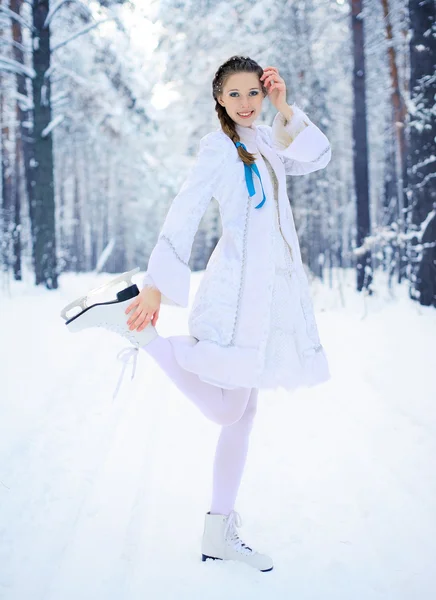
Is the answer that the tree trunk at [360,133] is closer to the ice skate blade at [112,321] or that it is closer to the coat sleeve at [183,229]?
the coat sleeve at [183,229]

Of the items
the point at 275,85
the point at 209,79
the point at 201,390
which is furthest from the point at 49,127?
the point at 201,390

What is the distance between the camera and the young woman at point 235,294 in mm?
2012

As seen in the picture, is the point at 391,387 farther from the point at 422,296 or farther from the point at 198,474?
the point at 422,296

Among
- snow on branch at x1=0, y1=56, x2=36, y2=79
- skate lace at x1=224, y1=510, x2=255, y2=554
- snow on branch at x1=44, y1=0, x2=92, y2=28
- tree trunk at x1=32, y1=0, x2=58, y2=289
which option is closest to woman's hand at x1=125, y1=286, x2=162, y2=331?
skate lace at x1=224, y1=510, x2=255, y2=554

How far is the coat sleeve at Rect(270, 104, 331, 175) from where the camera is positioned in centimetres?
221

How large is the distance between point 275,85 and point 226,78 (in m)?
0.23

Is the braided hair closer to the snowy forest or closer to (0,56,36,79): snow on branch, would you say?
the snowy forest

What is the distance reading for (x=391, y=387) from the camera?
14.1 feet

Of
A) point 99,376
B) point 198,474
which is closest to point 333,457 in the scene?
point 198,474

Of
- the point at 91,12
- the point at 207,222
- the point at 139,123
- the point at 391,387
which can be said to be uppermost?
the point at 91,12

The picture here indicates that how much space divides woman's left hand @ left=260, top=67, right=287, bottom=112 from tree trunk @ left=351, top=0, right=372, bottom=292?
8369 mm

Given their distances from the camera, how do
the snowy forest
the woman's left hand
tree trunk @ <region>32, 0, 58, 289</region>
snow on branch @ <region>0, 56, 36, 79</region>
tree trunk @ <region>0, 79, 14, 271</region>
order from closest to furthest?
the woman's left hand < the snowy forest < snow on branch @ <region>0, 56, 36, 79</region> < tree trunk @ <region>32, 0, 58, 289</region> < tree trunk @ <region>0, 79, 14, 271</region>

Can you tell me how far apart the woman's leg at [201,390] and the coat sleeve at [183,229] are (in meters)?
0.21

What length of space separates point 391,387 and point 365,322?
2.42 metres
